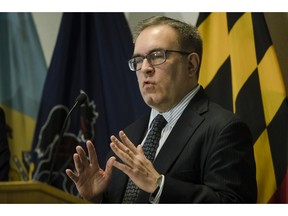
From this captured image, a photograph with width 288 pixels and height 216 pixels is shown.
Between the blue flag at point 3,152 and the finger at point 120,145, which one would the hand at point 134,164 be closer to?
the finger at point 120,145

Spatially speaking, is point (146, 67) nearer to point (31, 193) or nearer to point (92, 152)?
point (92, 152)

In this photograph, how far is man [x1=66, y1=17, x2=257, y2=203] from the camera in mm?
2232

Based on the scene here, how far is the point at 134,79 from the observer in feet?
13.1

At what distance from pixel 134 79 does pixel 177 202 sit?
187cm

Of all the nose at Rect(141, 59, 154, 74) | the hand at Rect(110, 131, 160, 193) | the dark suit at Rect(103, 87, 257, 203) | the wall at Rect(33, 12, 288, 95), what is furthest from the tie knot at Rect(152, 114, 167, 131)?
the wall at Rect(33, 12, 288, 95)

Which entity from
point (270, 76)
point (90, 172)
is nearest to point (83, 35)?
point (270, 76)

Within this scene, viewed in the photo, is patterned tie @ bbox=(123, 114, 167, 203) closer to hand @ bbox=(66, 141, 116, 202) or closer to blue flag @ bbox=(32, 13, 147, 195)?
hand @ bbox=(66, 141, 116, 202)

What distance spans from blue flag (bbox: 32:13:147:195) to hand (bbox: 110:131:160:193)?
5.45 ft

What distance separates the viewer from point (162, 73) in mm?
2619

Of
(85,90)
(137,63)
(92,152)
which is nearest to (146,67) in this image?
(137,63)

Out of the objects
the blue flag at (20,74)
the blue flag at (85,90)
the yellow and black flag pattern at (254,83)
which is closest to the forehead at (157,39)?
the yellow and black flag pattern at (254,83)

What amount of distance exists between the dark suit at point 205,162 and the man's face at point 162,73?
0.10 m

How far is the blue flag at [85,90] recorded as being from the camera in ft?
13.0
